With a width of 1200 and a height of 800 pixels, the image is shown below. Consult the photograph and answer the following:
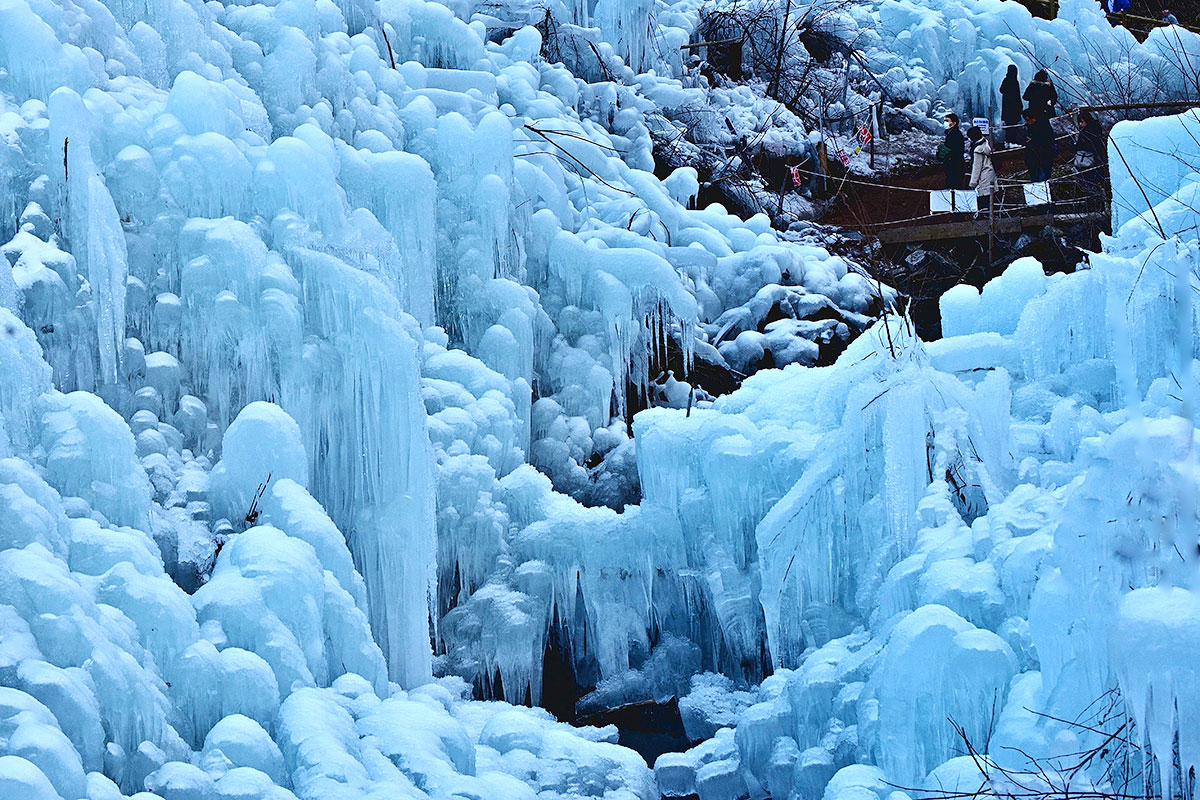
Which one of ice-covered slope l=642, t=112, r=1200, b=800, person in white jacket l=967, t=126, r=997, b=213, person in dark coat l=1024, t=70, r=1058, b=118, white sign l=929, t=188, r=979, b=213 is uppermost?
person in dark coat l=1024, t=70, r=1058, b=118

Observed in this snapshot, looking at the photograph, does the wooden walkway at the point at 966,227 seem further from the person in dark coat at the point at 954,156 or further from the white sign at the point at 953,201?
the person in dark coat at the point at 954,156

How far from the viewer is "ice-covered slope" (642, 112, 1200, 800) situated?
19.0 feet

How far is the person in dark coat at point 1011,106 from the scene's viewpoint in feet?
56.7

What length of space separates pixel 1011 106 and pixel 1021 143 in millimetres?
616

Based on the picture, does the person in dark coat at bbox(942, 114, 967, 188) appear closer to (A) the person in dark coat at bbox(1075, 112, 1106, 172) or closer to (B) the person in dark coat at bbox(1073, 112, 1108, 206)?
(B) the person in dark coat at bbox(1073, 112, 1108, 206)

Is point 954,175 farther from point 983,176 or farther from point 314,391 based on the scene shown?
point 314,391

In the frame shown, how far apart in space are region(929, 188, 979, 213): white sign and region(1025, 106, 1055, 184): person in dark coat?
2.47 feet

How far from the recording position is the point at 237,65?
1043 cm

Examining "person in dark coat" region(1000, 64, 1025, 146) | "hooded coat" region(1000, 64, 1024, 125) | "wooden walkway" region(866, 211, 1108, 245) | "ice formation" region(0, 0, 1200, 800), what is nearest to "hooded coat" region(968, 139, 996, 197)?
"wooden walkway" region(866, 211, 1108, 245)

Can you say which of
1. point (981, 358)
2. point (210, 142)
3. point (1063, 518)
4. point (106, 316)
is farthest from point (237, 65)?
point (1063, 518)

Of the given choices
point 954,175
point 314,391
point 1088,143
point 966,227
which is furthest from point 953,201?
point 314,391

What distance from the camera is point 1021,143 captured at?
17141 mm

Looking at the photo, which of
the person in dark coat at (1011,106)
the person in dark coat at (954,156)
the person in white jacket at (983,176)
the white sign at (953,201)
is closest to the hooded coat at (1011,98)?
the person in dark coat at (1011,106)

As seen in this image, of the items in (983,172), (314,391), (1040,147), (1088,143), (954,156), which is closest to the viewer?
(314,391)
